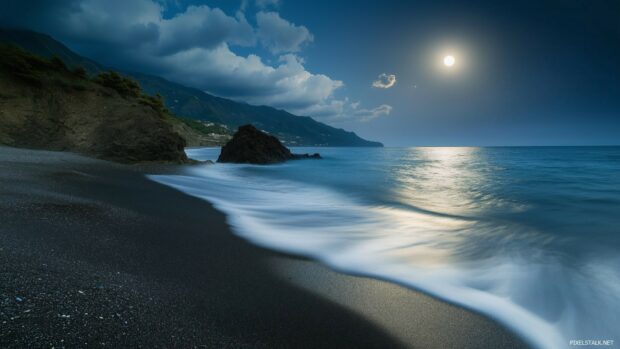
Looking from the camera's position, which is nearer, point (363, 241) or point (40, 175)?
point (363, 241)

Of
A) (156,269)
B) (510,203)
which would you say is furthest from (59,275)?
(510,203)

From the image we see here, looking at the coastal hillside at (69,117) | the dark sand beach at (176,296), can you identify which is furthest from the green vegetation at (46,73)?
the dark sand beach at (176,296)

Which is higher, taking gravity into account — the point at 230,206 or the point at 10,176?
the point at 10,176

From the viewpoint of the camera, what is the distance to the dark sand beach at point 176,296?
197 cm

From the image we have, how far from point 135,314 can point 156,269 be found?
3.56 ft

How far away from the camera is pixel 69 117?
58.6ft

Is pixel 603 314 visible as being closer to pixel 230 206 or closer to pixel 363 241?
pixel 363 241

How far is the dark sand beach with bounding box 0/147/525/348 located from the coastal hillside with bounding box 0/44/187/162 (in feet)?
44.6

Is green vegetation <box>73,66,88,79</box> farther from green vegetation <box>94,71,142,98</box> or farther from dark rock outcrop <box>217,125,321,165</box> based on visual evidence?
dark rock outcrop <box>217,125,321,165</box>

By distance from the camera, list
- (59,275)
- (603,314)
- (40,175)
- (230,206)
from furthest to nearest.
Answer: (230,206), (40,175), (603,314), (59,275)

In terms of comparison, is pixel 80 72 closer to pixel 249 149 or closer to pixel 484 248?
pixel 249 149

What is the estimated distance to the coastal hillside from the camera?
16234 millimetres

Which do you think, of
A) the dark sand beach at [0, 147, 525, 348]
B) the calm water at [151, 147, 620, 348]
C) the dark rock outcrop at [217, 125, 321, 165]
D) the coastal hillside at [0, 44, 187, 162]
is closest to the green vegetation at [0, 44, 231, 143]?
the coastal hillside at [0, 44, 187, 162]

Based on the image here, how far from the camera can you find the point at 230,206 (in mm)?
8766
